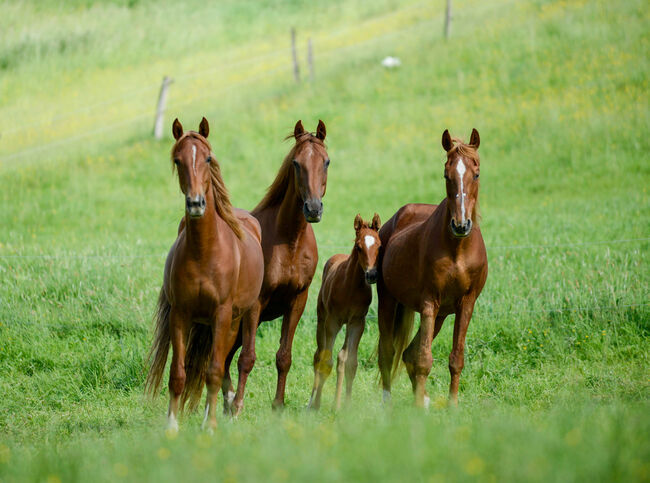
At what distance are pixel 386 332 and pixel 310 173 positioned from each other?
178 cm

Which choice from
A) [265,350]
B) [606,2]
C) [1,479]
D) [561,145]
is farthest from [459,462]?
[606,2]

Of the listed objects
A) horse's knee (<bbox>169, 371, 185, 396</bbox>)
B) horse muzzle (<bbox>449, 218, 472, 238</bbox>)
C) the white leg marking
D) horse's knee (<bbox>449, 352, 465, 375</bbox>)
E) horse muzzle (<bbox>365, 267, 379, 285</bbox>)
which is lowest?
the white leg marking

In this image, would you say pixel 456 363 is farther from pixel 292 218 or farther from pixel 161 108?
pixel 161 108

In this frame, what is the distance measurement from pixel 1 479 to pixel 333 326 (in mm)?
3805

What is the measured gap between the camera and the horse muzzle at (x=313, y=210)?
6.21 meters

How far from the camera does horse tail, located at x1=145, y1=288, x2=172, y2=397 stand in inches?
256

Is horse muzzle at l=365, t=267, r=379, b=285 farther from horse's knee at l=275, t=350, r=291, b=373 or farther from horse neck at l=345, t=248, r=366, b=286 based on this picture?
horse's knee at l=275, t=350, r=291, b=373

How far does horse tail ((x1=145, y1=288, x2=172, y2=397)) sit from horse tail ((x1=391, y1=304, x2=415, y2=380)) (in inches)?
88.6

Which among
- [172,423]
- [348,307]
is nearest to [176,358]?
[172,423]

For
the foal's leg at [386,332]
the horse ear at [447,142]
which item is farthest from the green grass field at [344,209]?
the horse ear at [447,142]

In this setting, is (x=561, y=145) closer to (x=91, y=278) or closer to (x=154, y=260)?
(x=154, y=260)

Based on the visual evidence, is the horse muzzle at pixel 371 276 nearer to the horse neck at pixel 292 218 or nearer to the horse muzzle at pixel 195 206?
the horse neck at pixel 292 218

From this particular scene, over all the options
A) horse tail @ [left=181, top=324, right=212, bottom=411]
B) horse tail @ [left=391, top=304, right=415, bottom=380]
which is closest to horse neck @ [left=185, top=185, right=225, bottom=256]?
horse tail @ [left=181, top=324, right=212, bottom=411]

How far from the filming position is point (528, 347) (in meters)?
8.14
